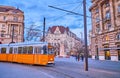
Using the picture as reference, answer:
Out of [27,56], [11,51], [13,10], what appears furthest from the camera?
[13,10]

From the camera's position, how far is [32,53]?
26141 mm

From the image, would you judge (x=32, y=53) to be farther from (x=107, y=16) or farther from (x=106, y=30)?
(x=107, y=16)

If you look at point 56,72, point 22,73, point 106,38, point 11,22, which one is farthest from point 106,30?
point 11,22

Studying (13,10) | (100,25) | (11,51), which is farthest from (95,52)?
(13,10)

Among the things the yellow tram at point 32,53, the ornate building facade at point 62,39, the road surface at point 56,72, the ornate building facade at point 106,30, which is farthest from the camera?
the ornate building facade at point 62,39

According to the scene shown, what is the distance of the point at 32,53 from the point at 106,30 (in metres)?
30.2

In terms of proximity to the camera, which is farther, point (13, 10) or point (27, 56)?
point (13, 10)

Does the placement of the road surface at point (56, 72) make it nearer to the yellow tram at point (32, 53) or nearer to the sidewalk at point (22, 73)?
the sidewalk at point (22, 73)

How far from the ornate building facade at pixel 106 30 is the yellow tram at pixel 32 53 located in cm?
2354

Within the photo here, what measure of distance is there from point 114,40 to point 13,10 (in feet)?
169

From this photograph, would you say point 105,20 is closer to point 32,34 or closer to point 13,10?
point 32,34

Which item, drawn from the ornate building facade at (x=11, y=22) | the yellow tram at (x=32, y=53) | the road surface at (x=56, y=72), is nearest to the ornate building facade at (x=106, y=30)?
the yellow tram at (x=32, y=53)

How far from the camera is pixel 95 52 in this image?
190ft

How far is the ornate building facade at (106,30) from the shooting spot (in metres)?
48.0
